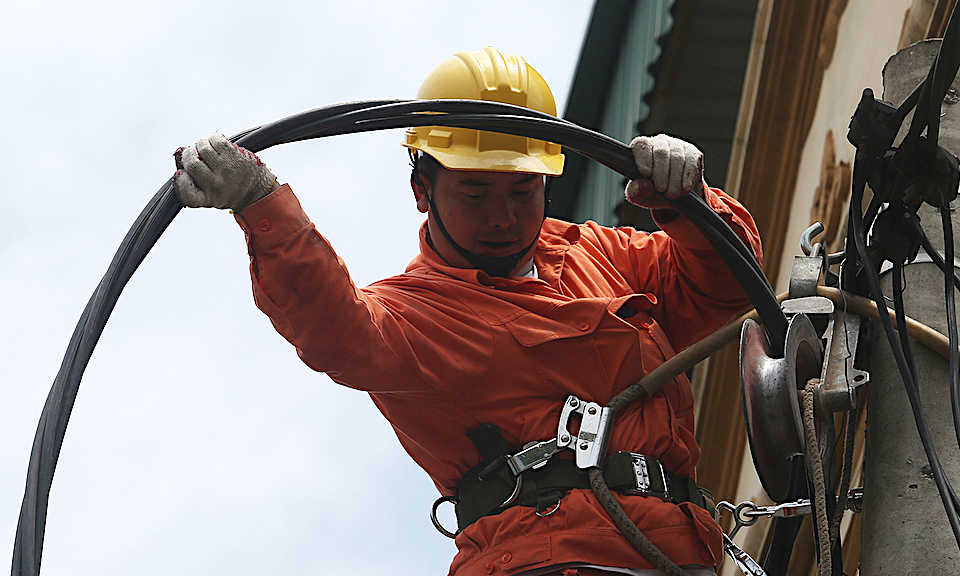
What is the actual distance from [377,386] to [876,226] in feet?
4.87

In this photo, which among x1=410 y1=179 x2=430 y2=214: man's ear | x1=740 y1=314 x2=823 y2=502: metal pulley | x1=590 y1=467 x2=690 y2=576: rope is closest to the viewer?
x1=740 y1=314 x2=823 y2=502: metal pulley

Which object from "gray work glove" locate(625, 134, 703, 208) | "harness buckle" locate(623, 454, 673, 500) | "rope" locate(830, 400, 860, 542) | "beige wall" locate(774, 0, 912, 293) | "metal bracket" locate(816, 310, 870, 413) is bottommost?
"harness buckle" locate(623, 454, 673, 500)

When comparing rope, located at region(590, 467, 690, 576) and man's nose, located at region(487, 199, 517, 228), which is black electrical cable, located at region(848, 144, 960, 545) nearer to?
rope, located at region(590, 467, 690, 576)

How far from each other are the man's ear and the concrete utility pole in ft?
4.98

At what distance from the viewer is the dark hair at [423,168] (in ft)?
13.5

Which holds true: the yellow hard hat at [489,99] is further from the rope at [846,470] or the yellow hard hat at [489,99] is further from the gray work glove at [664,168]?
the rope at [846,470]

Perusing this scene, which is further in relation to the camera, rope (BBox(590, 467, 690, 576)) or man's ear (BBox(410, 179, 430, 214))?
man's ear (BBox(410, 179, 430, 214))

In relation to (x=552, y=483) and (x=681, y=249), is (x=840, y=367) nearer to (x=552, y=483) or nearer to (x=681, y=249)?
(x=681, y=249)

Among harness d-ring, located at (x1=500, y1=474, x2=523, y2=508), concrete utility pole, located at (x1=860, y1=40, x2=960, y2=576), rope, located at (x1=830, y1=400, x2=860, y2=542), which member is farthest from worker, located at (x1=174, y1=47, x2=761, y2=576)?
concrete utility pole, located at (x1=860, y1=40, x2=960, y2=576)

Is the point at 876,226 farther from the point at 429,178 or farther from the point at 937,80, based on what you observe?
the point at 429,178

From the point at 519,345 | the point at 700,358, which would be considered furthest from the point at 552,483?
the point at 700,358

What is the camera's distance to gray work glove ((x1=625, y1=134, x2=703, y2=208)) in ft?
11.2

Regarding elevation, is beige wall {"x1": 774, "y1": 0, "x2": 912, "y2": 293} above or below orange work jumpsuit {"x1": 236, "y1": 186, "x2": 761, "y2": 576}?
above

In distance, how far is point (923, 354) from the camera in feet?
10.5
